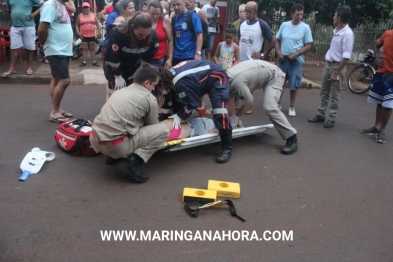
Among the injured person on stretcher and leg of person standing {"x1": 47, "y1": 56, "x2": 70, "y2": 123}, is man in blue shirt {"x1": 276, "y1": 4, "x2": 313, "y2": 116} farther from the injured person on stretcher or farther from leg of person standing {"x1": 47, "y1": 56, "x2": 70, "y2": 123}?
leg of person standing {"x1": 47, "y1": 56, "x2": 70, "y2": 123}

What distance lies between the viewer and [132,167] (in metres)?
3.94

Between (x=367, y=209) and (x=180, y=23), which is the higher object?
(x=180, y=23)

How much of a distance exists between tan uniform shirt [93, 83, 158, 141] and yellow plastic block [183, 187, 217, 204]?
0.84 m

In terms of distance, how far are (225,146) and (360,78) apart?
19.2 feet

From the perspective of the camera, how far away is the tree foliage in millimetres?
10180

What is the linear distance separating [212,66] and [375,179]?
7.48 ft

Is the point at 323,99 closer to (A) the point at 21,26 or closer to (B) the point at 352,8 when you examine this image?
(B) the point at 352,8

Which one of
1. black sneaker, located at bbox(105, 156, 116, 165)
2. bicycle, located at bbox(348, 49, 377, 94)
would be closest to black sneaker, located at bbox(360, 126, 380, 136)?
bicycle, located at bbox(348, 49, 377, 94)

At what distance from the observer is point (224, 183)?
12.9 feet

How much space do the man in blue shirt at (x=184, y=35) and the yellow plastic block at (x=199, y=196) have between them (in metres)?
2.76

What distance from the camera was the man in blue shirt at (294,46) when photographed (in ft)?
21.1

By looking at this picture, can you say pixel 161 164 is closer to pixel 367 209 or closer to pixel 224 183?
pixel 224 183

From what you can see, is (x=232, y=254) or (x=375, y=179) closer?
(x=232, y=254)

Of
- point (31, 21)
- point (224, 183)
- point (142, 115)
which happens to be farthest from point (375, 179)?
point (31, 21)
